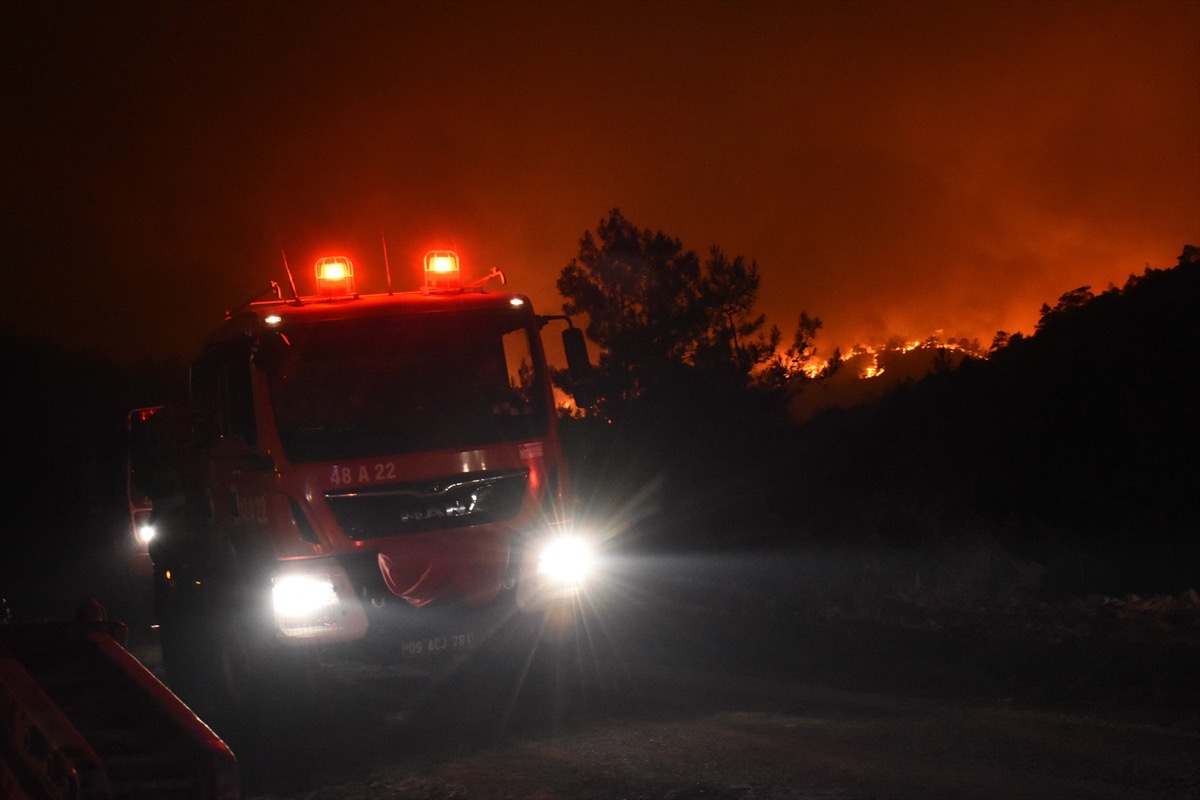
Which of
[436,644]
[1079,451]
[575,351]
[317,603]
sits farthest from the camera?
[1079,451]

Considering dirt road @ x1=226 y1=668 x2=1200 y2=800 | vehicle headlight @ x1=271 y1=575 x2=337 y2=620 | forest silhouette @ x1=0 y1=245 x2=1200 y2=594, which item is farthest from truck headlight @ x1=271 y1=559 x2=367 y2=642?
forest silhouette @ x1=0 y1=245 x2=1200 y2=594

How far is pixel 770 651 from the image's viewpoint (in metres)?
11.2

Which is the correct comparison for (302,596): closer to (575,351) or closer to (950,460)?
(575,351)

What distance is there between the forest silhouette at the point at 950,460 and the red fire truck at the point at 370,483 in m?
2.12

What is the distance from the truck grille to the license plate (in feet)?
2.34

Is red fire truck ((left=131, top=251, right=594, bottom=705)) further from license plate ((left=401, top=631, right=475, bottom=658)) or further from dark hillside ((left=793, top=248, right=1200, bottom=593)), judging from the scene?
dark hillside ((left=793, top=248, right=1200, bottom=593))

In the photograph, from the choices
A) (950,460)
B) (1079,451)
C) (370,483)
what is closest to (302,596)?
(370,483)

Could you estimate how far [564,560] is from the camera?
29.5 feet

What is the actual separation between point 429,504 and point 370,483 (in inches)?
16.6

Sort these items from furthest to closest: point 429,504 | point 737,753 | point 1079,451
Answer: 1. point 1079,451
2. point 429,504
3. point 737,753

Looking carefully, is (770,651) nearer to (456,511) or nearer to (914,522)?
(456,511)

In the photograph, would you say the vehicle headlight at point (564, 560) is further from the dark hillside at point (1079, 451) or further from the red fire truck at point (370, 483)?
the dark hillside at point (1079, 451)

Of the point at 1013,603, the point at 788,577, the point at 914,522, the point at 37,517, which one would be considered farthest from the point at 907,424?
the point at 37,517

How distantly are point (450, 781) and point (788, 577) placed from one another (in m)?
11.9
